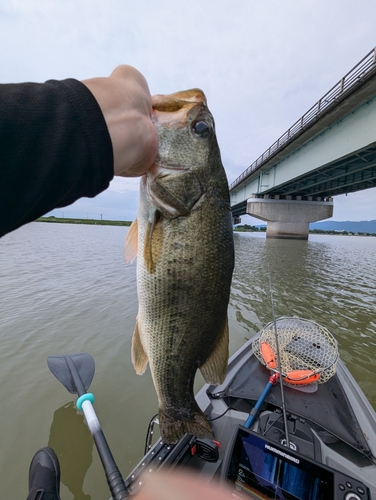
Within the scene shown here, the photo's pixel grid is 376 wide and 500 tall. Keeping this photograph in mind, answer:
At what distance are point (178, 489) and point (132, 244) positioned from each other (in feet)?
6.48

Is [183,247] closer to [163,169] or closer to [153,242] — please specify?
[153,242]

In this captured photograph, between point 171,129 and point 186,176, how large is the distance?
0.30 m

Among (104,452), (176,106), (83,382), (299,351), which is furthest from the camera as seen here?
(299,351)

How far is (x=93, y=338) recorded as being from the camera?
6.61 metres

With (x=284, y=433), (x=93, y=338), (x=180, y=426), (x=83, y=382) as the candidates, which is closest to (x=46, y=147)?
(x=180, y=426)

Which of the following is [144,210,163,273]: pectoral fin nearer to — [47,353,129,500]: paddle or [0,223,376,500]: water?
[47,353,129,500]: paddle

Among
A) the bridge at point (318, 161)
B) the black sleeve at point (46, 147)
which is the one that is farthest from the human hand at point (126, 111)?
the bridge at point (318, 161)

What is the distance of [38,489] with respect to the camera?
2490mm

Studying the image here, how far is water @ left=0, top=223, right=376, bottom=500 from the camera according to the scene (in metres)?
3.62

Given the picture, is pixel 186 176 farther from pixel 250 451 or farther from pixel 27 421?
pixel 27 421

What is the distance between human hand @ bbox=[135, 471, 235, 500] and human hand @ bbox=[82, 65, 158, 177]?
2328 millimetres

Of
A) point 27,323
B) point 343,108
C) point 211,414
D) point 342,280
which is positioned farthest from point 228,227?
point 343,108

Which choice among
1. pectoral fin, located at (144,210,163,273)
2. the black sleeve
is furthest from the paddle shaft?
the black sleeve

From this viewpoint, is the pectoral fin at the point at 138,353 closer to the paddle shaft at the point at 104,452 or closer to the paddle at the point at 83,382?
the paddle shaft at the point at 104,452
